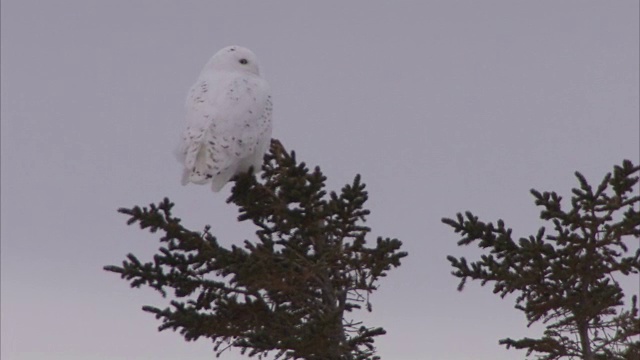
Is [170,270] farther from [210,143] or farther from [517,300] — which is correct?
[517,300]

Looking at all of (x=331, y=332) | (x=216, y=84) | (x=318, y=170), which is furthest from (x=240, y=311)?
(x=216, y=84)

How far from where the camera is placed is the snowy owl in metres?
14.3

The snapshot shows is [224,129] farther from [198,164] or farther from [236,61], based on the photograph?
[236,61]

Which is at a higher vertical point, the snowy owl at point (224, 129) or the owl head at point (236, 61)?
the owl head at point (236, 61)

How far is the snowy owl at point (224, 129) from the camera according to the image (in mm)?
14297

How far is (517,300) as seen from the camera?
12266 mm

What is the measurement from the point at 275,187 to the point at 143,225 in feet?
7.19

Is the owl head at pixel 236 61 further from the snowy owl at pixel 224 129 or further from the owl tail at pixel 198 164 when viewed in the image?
the owl tail at pixel 198 164

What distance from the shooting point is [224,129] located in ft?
47.9

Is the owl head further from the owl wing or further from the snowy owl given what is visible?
Result: the owl wing

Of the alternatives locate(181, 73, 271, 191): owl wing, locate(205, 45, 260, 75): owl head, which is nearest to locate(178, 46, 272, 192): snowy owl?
locate(181, 73, 271, 191): owl wing

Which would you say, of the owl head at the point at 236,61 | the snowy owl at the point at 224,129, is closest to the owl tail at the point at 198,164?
the snowy owl at the point at 224,129

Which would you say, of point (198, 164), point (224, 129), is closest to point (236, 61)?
point (224, 129)

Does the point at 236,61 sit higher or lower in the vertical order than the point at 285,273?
higher
